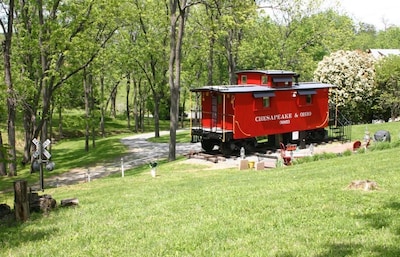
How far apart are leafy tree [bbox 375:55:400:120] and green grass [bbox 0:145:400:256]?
29403 millimetres

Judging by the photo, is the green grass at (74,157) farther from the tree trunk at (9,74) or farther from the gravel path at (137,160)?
the tree trunk at (9,74)

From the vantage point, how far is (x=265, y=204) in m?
10.1

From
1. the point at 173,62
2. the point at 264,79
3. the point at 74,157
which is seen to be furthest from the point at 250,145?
the point at 74,157

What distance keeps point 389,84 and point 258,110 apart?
68.4 ft

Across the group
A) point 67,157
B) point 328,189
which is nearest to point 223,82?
point 67,157

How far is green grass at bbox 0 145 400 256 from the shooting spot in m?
7.31

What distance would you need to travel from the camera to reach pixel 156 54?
40375 millimetres

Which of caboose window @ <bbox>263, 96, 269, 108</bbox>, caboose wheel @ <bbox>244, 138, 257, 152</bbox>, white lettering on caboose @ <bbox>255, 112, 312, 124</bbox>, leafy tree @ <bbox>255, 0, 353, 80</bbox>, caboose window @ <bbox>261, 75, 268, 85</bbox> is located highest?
leafy tree @ <bbox>255, 0, 353, 80</bbox>

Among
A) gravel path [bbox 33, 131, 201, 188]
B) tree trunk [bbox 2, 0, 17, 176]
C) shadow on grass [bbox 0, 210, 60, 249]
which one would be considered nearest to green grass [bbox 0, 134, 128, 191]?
gravel path [bbox 33, 131, 201, 188]

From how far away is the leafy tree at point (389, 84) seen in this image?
39.6m

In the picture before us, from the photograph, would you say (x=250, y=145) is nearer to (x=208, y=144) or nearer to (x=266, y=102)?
(x=208, y=144)

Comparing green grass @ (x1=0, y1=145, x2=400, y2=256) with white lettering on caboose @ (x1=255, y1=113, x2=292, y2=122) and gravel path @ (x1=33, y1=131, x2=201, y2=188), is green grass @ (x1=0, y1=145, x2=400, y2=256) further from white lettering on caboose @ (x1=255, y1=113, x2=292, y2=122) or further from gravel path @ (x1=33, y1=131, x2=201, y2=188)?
white lettering on caboose @ (x1=255, y1=113, x2=292, y2=122)

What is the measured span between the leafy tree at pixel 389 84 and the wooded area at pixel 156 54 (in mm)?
99

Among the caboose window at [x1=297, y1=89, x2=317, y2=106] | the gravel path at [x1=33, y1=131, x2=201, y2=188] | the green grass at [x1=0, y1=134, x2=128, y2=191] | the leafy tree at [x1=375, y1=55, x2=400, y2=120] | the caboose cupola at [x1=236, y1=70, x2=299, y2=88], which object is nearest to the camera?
the gravel path at [x1=33, y1=131, x2=201, y2=188]
